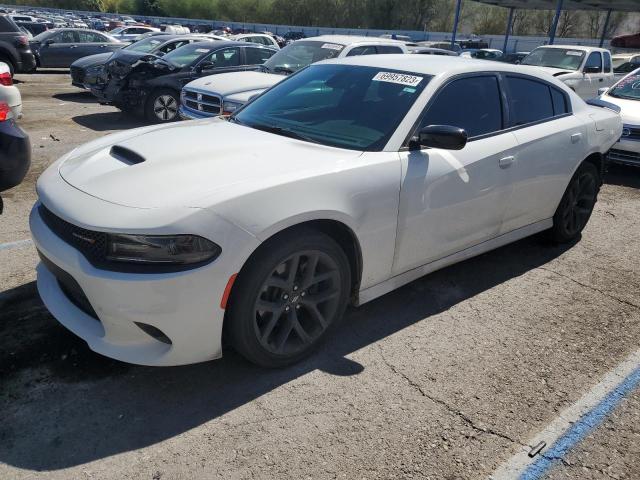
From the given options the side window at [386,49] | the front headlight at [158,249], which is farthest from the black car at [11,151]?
the side window at [386,49]

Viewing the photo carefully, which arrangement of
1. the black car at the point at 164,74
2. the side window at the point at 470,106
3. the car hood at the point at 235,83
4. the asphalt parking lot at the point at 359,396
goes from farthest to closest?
the black car at the point at 164,74
the car hood at the point at 235,83
the side window at the point at 470,106
the asphalt parking lot at the point at 359,396

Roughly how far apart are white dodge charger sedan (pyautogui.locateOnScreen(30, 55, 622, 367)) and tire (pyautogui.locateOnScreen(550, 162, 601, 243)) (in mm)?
351

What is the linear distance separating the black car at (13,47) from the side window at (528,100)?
14.0 m

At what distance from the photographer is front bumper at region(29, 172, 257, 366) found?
8.01 ft

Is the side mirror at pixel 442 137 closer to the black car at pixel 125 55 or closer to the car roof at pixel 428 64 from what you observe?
the car roof at pixel 428 64

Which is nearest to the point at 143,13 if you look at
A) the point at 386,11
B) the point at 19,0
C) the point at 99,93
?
the point at 19,0

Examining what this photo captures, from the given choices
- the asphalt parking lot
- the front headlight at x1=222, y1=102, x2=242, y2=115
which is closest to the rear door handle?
the asphalt parking lot

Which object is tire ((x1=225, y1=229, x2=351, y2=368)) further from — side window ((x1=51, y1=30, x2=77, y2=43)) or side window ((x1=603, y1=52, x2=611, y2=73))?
side window ((x1=51, y1=30, x2=77, y2=43))

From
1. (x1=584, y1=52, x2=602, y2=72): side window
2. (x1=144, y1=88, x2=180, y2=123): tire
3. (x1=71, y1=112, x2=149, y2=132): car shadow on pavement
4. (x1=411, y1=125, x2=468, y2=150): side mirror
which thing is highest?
(x1=584, y1=52, x2=602, y2=72): side window

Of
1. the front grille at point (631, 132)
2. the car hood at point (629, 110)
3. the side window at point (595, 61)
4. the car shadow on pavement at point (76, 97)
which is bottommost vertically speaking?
the car shadow on pavement at point (76, 97)

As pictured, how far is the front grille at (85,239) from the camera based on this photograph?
8.23 feet

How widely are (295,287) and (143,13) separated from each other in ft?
300

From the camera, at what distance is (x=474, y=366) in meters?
3.19

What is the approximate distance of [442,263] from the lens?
3740 mm
